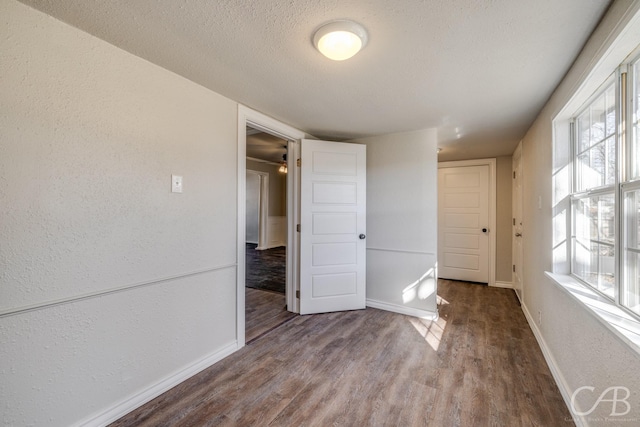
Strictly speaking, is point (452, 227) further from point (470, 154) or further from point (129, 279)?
point (129, 279)

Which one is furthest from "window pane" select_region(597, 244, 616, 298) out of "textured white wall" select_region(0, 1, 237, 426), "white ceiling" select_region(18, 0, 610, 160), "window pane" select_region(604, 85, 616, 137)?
"textured white wall" select_region(0, 1, 237, 426)

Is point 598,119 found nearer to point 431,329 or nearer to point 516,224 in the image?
point 431,329

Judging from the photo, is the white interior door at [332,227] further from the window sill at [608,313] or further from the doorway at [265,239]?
the window sill at [608,313]

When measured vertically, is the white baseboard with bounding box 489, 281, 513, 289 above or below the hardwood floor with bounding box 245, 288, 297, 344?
above

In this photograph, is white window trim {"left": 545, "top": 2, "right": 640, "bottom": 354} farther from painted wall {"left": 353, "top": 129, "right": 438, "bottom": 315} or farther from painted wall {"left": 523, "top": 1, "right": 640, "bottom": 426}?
painted wall {"left": 353, "top": 129, "right": 438, "bottom": 315}

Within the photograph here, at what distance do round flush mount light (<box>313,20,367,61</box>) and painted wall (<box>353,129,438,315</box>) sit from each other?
74.7 inches

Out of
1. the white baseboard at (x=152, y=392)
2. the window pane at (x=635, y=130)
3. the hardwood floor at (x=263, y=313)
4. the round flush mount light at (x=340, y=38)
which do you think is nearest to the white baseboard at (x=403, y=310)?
the hardwood floor at (x=263, y=313)

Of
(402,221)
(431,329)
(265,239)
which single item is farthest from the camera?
(265,239)

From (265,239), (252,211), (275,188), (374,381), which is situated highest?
(275,188)

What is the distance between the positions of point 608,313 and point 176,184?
2532 mm

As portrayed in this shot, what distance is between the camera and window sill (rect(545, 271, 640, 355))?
105 centimetres

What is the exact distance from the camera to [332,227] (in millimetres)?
3168

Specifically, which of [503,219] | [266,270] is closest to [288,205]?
[266,270]

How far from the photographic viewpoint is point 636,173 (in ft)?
3.95
